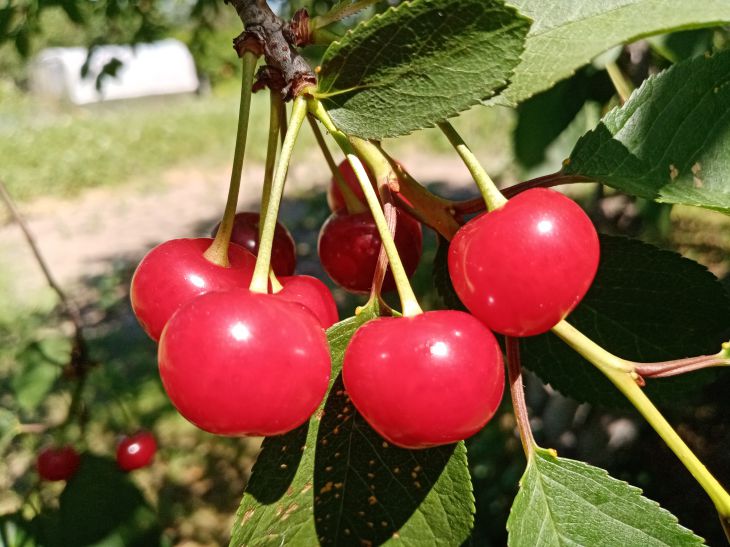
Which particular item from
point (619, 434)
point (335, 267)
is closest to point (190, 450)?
point (619, 434)

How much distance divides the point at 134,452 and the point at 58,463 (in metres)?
0.31

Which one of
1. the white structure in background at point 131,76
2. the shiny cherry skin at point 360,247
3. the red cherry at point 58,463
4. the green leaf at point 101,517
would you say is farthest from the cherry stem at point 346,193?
the white structure in background at point 131,76

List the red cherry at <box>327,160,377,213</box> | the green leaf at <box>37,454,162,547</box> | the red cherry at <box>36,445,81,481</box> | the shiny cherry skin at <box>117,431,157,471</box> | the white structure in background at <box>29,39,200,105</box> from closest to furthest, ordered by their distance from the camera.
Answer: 1. the red cherry at <box>327,160,377,213</box>
2. the green leaf at <box>37,454,162,547</box>
3. the red cherry at <box>36,445,81,481</box>
4. the shiny cherry skin at <box>117,431,157,471</box>
5. the white structure in background at <box>29,39,200,105</box>

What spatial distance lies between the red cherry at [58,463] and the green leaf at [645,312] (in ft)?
5.39

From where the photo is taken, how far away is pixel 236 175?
84cm

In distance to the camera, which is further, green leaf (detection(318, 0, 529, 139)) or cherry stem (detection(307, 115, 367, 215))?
cherry stem (detection(307, 115, 367, 215))

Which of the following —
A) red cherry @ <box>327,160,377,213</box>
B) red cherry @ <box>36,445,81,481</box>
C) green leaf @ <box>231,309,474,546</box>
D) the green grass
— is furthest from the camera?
the green grass

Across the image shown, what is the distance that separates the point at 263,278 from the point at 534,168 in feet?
5.17

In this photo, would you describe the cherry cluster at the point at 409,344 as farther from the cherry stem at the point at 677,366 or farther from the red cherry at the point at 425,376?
the cherry stem at the point at 677,366

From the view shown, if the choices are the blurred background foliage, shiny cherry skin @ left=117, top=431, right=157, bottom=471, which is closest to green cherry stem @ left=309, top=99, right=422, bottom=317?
the blurred background foliage

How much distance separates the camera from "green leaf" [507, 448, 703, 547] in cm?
76

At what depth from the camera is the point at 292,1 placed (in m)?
2.53

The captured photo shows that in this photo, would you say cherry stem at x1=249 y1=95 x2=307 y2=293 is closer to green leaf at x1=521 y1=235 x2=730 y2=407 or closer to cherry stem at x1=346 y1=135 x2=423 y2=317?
cherry stem at x1=346 y1=135 x2=423 y2=317

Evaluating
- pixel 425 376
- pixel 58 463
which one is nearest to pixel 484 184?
pixel 425 376
